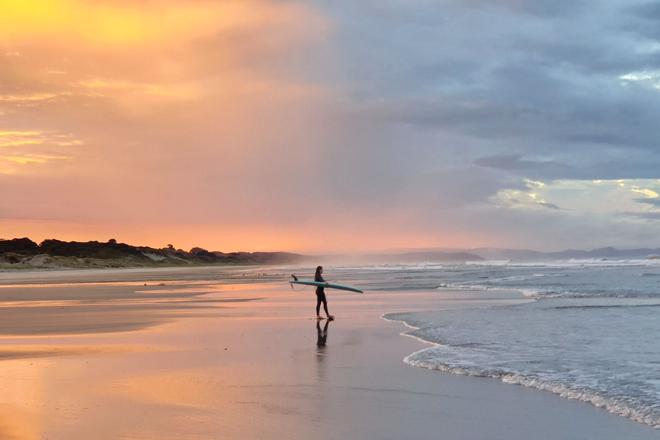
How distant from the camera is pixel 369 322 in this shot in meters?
20.5

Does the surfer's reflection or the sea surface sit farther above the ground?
the sea surface

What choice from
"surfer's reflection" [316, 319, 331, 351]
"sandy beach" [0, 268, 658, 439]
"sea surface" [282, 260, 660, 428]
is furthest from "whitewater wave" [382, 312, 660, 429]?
"surfer's reflection" [316, 319, 331, 351]

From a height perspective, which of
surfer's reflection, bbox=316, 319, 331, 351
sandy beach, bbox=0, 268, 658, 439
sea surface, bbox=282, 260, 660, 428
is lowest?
sandy beach, bbox=0, 268, 658, 439

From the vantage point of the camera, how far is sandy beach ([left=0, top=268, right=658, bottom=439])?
8.00 m

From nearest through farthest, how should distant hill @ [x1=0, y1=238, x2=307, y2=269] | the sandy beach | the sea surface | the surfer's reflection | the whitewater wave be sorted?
the sandy beach, the whitewater wave, the sea surface, the surfer's reflection, distant hill @ [x1=0, y1=238, x2=307, y2=269]

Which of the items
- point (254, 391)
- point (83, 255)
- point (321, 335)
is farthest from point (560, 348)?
point (83, 255)

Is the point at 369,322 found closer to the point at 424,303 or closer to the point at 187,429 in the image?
the point at 424,303

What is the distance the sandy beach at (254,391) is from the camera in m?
8.00

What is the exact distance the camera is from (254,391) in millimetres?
10156

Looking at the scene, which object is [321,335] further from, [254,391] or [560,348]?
[254,391]

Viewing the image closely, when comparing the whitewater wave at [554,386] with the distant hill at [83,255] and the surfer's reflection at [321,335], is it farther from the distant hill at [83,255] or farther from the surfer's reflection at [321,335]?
the distant hill at [83,255]

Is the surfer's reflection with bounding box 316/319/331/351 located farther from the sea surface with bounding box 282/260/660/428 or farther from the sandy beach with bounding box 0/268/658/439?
the sea surface with bounding box 282/260/660/428

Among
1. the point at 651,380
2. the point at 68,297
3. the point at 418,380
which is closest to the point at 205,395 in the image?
the point at 418,380

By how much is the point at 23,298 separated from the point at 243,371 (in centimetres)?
2647
